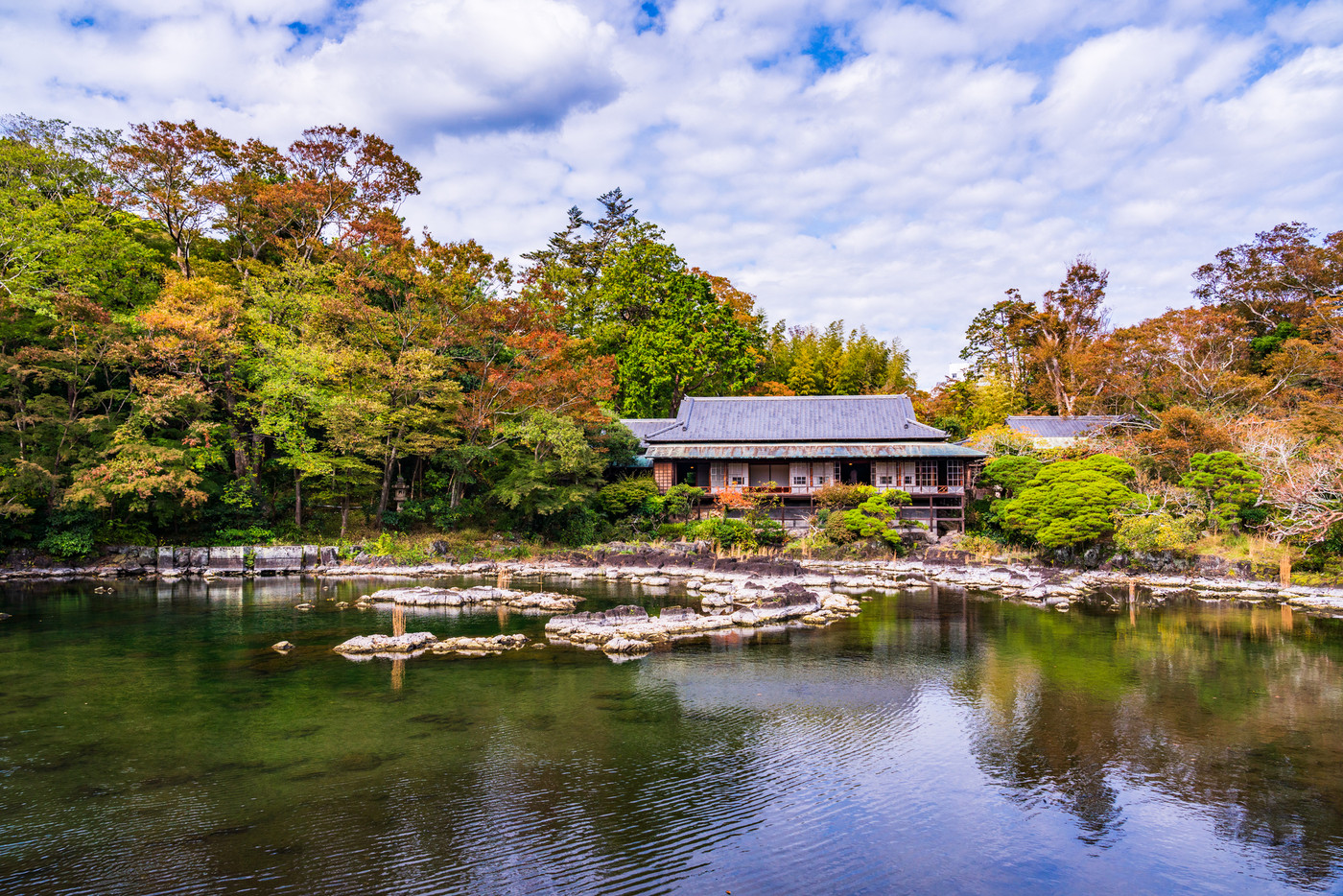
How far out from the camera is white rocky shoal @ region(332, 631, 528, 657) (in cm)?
1431

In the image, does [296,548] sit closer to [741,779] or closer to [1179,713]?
[741,779]

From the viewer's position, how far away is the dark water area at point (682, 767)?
6.54 metres

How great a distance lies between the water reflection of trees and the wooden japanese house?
15123 millimetres

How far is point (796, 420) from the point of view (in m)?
35.4

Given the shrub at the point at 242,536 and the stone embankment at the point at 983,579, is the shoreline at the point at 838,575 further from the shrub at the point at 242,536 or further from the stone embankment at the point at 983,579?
the shrub at the point at 242,536

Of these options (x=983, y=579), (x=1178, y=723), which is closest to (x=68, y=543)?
(x=983, y=579)

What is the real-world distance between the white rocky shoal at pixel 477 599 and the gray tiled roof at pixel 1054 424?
82.7 ft

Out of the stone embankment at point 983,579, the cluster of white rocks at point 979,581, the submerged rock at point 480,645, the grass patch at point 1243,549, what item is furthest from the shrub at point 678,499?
the grass patch at point 1243,549

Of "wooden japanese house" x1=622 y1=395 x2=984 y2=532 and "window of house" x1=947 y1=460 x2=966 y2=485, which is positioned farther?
"window of house" x1=947 y1=460 x2=966 y2=485

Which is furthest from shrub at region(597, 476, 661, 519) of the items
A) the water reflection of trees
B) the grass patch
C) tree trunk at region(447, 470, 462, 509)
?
the grass patch

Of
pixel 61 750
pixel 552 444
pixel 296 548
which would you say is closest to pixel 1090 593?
pixel 552 444

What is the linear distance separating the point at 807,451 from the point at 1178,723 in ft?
74.5

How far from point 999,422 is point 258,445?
36056 millimetres

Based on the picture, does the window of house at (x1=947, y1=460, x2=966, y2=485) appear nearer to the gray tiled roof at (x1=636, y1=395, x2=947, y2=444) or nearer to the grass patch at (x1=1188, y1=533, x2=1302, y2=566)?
the gray tiled roof at (x1=636, y1=395, x2=947, y2=444)
